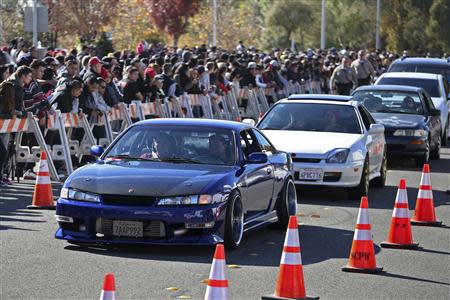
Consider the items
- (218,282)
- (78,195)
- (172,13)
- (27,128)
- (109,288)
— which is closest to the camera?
(109,288)

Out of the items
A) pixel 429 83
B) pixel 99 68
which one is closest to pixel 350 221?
pixel 99 68

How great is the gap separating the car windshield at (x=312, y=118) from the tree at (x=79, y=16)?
33.3m

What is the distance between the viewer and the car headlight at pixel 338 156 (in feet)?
57.5

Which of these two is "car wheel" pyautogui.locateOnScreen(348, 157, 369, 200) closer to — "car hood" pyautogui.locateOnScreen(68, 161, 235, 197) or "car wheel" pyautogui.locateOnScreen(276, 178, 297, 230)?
"car wheel" pyautogui.locateOnScreen(276, 178, 297, 230)

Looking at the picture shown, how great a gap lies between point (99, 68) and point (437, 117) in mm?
7200

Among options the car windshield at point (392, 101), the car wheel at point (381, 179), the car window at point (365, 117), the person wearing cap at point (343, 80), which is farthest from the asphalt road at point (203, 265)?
the person wearing cap at point (343, 80)

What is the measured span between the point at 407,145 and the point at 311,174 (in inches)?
248

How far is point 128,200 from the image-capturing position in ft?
39.4

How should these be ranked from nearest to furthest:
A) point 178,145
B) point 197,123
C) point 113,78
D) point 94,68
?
point 178,145 → point 197,123 → point 94,68 → point 113,78

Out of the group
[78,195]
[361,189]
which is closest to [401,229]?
[78,195]

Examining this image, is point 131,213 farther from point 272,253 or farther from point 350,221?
point 350,221

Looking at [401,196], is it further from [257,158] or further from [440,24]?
[440,24]

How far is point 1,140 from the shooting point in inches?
719

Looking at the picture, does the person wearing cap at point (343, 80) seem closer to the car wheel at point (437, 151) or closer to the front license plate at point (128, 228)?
the car wheel at point (437, 151)
